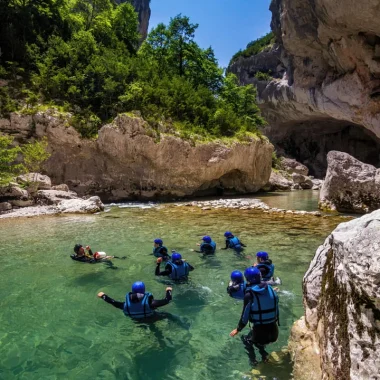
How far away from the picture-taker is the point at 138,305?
577 centimetres

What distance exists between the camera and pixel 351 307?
2.90 meters

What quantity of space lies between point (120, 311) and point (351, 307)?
4989mm

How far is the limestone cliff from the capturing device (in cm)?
2430

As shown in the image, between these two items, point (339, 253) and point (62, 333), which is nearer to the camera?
point (339, 253)

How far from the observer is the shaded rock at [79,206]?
1820cm

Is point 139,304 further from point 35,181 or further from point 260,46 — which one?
point 260,46

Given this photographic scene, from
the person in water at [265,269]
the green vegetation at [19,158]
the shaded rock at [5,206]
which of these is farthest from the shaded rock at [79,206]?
the person in water at [265,269]

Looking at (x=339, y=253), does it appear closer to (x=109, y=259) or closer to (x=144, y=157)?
(x=109, y=259)

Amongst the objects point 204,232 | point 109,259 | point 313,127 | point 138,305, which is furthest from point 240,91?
point 138,305

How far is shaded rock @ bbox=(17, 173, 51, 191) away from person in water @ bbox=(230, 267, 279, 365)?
18876 millimetres

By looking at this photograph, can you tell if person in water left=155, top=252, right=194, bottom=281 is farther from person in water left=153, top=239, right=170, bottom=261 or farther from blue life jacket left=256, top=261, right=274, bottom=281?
blue life jacket left=256, top=261, right=274, bottom=281

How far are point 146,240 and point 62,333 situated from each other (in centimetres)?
672

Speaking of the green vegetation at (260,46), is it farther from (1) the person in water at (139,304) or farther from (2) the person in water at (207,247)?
(1) the person in water at (139,304)

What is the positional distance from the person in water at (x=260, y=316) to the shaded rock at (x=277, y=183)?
28008 millimetres
